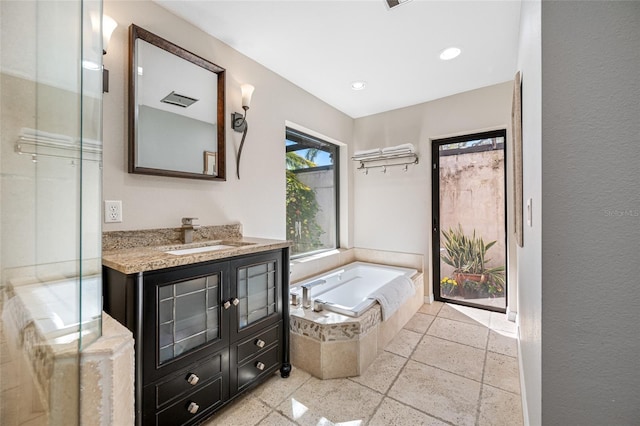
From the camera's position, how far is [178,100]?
1859 mm

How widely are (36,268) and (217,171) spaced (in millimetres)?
1423

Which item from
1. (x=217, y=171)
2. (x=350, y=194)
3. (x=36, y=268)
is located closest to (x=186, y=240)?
(x=217, y=171)

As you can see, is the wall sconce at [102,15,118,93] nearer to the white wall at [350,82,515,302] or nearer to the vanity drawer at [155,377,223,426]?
the vanity drawer at [155,377,223,426]

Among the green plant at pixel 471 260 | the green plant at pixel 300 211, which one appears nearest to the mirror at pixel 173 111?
the green plant at pixel 300 211

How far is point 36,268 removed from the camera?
718mm

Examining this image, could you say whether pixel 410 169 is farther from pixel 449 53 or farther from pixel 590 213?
pixel 590 213

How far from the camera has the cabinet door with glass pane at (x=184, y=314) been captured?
1223mm

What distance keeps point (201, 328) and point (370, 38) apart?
233 cm

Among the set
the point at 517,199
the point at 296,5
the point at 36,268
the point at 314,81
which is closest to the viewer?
the point at 36,268

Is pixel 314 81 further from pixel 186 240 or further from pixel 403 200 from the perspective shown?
pixel 186 240

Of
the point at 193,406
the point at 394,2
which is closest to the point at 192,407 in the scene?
the point at 193,406

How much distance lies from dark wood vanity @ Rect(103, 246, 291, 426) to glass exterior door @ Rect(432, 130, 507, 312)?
7.51ft

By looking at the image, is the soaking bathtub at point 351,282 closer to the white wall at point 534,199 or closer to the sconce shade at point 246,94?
the white wall at point 534,199

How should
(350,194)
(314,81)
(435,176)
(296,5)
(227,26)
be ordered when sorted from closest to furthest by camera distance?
(296,5) → (227,26) → (314,81) → (435,176) → (350,194)
